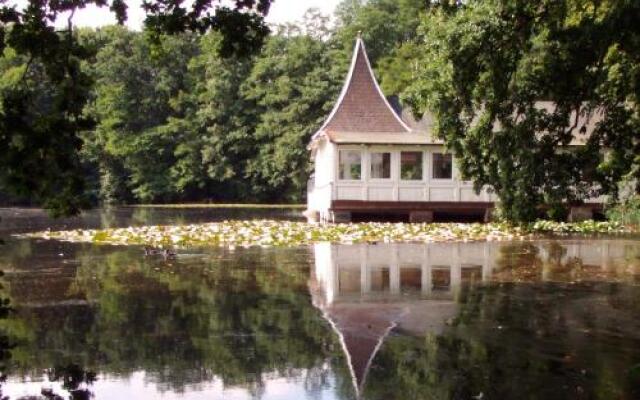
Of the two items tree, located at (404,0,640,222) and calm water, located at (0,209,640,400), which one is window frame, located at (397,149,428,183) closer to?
calm water, located at (0,209,640,400)

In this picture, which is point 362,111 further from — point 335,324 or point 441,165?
point 335,324

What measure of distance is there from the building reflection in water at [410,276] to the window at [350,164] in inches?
431

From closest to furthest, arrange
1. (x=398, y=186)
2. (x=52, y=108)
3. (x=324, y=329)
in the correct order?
(x=52, y=108)
(x=324, y=329)
(x=398, y=186)

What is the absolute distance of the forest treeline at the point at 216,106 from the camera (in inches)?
2328

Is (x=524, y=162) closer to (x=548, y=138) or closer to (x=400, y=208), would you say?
(x=548, y=138)

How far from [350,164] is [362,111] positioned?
3.06 meters

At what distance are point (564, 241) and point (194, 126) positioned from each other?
1785 inches

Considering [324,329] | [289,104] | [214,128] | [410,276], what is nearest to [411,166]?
[410,276]

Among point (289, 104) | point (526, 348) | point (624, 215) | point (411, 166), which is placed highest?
point (289, 104)

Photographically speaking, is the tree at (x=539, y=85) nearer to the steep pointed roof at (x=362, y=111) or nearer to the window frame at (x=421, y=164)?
the window frame at (x=421, y=164)

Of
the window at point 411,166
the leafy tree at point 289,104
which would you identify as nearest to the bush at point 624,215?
the window at point 411,166

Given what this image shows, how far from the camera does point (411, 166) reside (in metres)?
32.4

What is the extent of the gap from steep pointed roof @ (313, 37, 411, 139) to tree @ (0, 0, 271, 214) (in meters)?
27.0

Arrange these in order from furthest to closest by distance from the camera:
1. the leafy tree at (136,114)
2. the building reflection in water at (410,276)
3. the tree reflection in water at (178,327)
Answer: the leafy tree at (136,114) → the building reflection in water at (410,276) → the tree reflection in water at (178,327)
